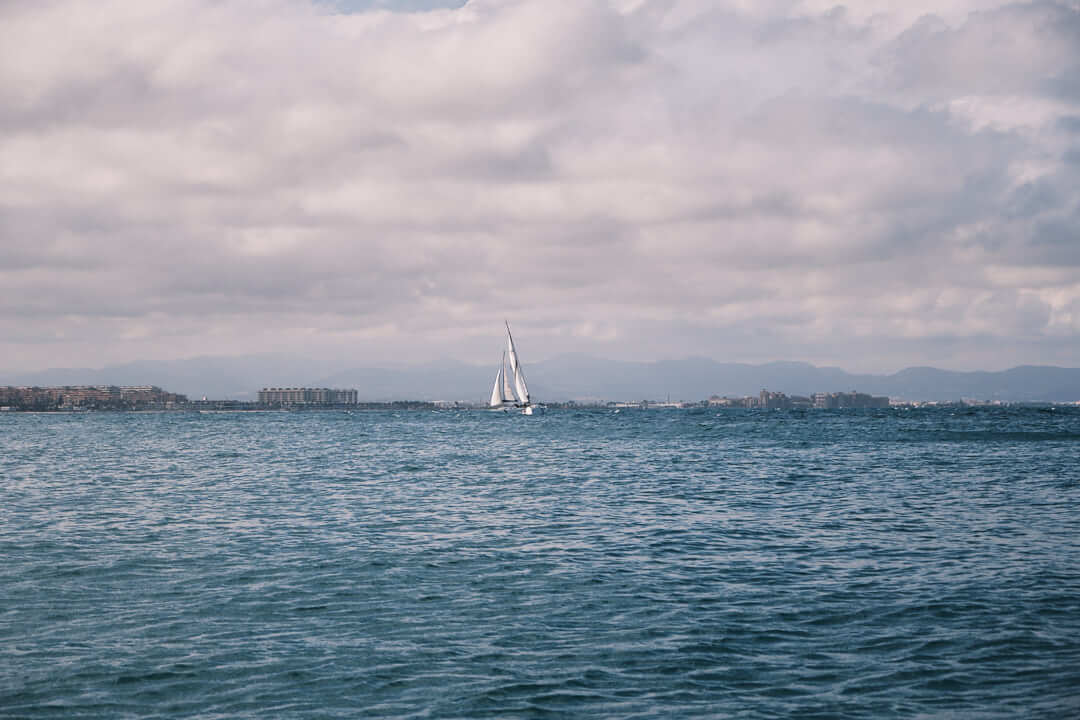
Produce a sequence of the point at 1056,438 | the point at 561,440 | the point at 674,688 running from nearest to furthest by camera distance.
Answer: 1. the point at 674,688
2. the point at 1056,438
3. the point at 561,440

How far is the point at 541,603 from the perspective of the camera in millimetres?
19016

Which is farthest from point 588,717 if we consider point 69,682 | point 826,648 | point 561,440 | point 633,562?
point 561,440

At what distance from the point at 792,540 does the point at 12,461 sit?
59.1 m

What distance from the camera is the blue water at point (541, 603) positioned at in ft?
44.3

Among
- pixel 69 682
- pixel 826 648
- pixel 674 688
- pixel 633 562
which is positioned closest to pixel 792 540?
pixel 633 562

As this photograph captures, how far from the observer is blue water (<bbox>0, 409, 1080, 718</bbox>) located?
13.5 m

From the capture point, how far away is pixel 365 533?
93.5ft

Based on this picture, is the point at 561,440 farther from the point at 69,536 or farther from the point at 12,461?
the point at 69,536

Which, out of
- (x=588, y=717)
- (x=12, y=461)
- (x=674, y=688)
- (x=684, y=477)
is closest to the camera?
(x=588, y=717)

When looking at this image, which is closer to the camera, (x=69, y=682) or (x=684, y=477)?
(x=69, y=682)

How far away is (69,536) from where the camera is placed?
2795cm

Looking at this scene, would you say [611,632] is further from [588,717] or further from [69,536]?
[69,536]

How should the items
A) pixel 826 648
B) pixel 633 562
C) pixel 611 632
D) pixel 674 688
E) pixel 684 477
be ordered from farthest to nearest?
pixel 684 477 → pixel 633 562 → pixel 611 632 → pixel 826 648 → pixel 674 688

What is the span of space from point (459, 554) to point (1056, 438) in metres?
83.6
